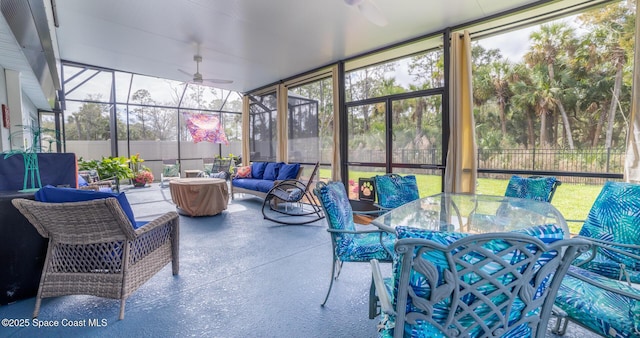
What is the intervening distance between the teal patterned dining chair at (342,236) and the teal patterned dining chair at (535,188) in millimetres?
1493

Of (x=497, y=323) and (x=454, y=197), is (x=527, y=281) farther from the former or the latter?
(x=454, y=197)

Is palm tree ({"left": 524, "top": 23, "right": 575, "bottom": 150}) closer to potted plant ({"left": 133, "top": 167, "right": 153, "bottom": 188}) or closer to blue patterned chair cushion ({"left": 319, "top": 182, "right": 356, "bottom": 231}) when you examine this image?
blue patterned chair cushion ({"left": 319, "top": 182, "right": 356, "bottom": 231})

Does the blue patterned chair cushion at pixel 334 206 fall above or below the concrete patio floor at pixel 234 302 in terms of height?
above

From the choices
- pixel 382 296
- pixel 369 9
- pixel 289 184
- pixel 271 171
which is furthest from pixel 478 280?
pixel 271 171

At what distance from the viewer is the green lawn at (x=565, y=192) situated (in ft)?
10.7

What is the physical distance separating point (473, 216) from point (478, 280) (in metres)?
1.38

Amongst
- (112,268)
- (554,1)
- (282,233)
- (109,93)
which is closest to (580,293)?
(112,268)

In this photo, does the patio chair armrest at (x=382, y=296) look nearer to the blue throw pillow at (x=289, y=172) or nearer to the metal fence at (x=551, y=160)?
the metal fence at (x=551, y=160)

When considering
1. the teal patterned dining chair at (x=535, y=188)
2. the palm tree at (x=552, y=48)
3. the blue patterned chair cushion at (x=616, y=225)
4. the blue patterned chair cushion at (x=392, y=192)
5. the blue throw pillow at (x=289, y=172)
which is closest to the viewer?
the blue patterned chair cushion at (x=616, y=225)

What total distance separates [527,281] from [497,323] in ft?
0.50

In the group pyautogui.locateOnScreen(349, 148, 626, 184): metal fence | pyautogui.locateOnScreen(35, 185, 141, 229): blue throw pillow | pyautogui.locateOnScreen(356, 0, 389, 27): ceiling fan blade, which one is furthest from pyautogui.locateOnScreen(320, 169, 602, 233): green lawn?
pyautogui.locateOnScreen(35, 185, 141, 229): blue throw pillow

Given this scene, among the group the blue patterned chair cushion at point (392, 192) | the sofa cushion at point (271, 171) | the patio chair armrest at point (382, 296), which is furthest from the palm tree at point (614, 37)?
the sofa cushion at point (271, 171)

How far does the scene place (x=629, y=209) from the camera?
1.67 meters

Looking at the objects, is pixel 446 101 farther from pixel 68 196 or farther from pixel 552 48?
pixel 68 196
